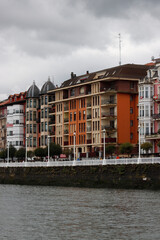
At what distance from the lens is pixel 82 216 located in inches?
2090

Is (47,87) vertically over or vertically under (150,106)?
over

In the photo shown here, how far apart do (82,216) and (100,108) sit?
77659 mm

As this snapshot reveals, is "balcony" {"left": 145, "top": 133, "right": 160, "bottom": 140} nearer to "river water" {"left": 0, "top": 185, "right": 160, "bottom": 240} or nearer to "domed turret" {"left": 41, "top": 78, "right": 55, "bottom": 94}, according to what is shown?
"river water" {"left": 0, "top": 185, "right": 160, "bottom": 240}

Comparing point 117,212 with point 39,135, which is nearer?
point 117,212

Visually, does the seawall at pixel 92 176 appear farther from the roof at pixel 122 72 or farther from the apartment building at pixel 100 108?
the roof at pixel 122 72

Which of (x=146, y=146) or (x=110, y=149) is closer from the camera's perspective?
(x=146, y=146)

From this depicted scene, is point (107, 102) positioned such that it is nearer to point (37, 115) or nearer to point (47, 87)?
point (47, 87)

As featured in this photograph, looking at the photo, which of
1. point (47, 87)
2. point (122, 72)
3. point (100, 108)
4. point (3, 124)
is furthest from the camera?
point (3, 124)

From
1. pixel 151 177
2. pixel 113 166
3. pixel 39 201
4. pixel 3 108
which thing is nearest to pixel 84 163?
pixel 113 166

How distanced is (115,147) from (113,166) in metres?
37.6

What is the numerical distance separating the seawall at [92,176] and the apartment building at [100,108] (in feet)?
79.4

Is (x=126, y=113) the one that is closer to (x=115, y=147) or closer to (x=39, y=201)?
(x=115, y=147)

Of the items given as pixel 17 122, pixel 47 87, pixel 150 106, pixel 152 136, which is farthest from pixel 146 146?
pixel 17 122

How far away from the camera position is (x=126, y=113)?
419ft
